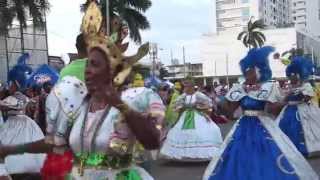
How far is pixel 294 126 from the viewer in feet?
37.9

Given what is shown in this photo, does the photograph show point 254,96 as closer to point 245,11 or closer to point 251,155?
point 251,155

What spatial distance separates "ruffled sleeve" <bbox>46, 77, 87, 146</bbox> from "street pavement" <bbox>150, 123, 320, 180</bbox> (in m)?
6.67

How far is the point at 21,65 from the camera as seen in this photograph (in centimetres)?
873

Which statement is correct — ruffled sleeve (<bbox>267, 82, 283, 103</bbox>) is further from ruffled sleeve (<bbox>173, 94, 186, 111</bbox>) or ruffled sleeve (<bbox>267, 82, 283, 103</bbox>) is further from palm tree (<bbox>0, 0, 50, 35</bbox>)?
palm tree (<bbox>0, 0, 50, 35</bbox>)

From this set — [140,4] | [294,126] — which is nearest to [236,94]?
[294,126]

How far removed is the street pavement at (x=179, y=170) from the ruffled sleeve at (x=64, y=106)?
6665 millimetres

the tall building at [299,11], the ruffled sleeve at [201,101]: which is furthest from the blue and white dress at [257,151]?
the tall building at [299,11]

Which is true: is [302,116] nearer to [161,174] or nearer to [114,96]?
[161,174]

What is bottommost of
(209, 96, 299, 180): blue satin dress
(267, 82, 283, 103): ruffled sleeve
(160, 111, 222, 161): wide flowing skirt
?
(160, 111, 222, 161): wide flowing skirt

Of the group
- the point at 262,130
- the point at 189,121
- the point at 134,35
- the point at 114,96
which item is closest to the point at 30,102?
the point at 189,121

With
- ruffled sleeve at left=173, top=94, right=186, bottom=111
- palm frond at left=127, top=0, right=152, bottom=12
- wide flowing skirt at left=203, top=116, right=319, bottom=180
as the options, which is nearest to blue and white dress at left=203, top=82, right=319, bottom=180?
wide flowing skirt at left=203, top=116, right=319, bottom=180

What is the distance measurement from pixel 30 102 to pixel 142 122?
7.68 metres

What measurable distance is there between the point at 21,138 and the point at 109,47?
19.7 ft

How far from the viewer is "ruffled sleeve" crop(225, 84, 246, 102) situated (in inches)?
299
